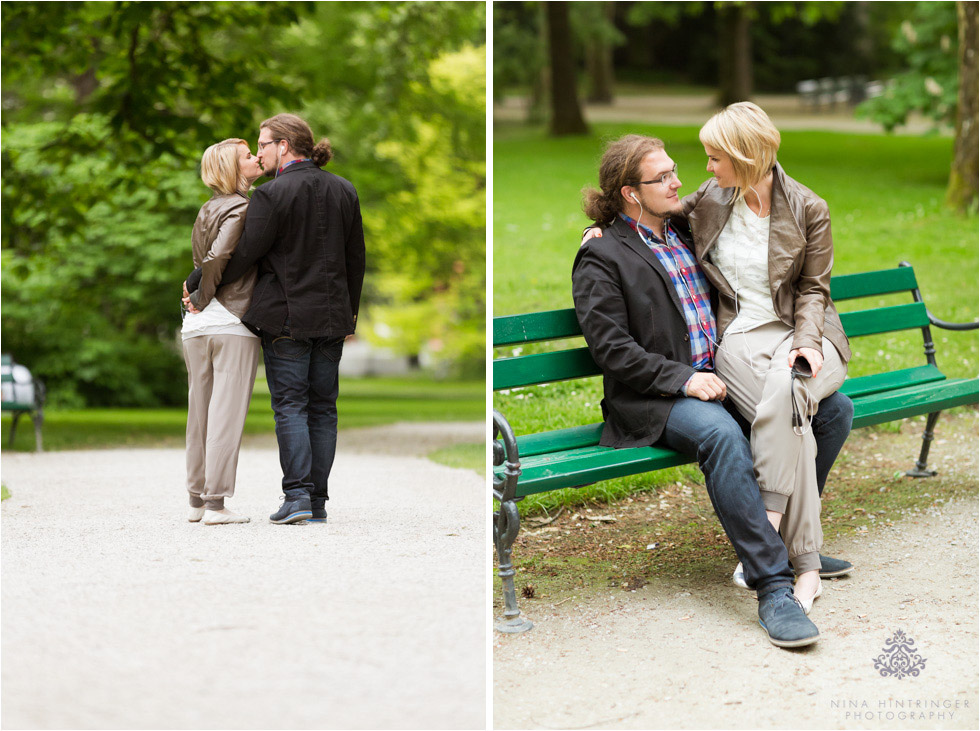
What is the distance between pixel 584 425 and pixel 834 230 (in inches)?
298

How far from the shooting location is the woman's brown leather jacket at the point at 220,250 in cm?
468

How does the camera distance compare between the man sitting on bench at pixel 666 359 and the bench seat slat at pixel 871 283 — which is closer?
the man sitting on bench at pixel 666 359

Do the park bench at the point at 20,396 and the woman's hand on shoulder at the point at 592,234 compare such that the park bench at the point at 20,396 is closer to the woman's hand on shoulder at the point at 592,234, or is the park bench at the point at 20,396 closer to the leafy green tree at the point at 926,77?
the woman's hand on shoulder at the point at 592,234

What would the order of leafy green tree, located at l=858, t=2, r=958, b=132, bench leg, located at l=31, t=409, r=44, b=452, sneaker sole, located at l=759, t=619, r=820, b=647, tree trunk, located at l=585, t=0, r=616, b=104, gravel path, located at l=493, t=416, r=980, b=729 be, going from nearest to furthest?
1. gravel path, located at l=493, t=416, r=980, b=729
2. sneaker sole, located at l=759, t=619, r=820, b=647
3. bench leg, located at l=31, t=409, r=44, b=452
4. leafy green tree, located at l=858, t=2, r=958, b=132
5. tree trunk, located at l=585, t=0, r=616, b=104

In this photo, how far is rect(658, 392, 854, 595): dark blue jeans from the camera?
146 inches

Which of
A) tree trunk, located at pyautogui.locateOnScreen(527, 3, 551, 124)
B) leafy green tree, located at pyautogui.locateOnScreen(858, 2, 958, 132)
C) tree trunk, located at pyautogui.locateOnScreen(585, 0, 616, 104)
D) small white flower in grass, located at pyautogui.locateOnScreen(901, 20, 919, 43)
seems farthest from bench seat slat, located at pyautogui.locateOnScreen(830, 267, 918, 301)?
tree trunk, located at pyautogui.locateOnScreen(585, 0, 616, 104)

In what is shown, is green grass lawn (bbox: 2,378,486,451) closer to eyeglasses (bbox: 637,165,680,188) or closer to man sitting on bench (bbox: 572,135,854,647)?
man sitting on bench (bbox: 572,135,854,647)

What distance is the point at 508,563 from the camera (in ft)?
12.4

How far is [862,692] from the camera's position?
3.32 meters

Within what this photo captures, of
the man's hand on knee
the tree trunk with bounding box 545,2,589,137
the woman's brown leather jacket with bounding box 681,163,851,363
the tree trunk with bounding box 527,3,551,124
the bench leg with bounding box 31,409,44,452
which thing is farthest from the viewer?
the tree trunk with bounding box 527,3,551,124

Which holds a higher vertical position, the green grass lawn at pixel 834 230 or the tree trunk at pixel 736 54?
the tree trunk at pixel 736 54

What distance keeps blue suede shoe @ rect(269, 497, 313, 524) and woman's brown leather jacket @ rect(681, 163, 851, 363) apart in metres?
2.06

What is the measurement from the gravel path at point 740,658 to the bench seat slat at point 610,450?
0.55 metres

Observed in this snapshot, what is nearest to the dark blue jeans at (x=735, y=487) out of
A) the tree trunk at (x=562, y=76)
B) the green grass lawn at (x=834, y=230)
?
the green grass lawn at (x=834, y=230)
